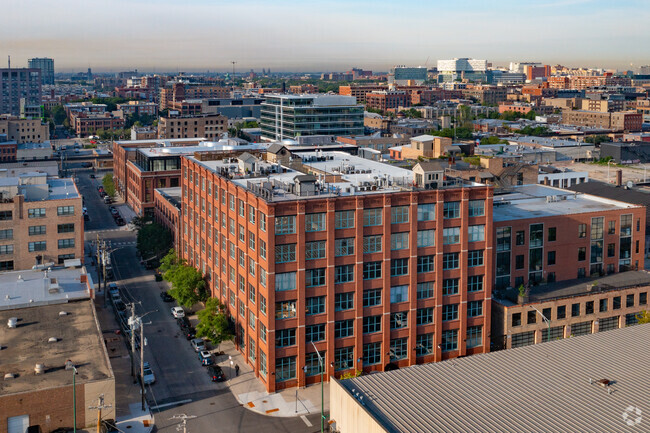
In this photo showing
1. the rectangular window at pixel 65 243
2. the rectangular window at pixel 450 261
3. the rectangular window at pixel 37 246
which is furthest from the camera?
the rectangular window at pixel 65 243

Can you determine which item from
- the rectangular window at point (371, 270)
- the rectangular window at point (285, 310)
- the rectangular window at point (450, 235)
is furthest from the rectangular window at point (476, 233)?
the rectangular window at point (285, 310)

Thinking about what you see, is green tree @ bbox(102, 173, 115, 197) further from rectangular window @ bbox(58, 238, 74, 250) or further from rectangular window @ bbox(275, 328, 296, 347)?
rectangular window @ bbox(275, 328, 296, 347)

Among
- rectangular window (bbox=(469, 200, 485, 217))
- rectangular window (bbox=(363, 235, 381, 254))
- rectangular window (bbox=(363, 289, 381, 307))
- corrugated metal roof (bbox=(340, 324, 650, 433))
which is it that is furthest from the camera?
rectangular window (bbox=(469, 200, 485, 217))

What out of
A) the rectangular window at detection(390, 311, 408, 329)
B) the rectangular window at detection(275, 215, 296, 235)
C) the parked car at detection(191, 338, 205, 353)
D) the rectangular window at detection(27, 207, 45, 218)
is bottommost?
the parked car at detection(191, 338, 205, 353)

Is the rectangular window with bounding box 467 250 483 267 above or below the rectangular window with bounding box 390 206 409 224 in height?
below

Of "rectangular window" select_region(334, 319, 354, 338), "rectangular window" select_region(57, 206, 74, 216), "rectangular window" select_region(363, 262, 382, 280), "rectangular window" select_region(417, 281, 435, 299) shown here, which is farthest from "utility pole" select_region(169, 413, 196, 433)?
"rectangular window" select_region(57, 206, 74, 216)

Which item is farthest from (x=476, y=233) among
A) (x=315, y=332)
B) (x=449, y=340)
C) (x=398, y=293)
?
(x=315, y=332)

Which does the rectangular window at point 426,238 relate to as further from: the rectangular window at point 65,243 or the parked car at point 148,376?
the rectangular window at point 65,243
